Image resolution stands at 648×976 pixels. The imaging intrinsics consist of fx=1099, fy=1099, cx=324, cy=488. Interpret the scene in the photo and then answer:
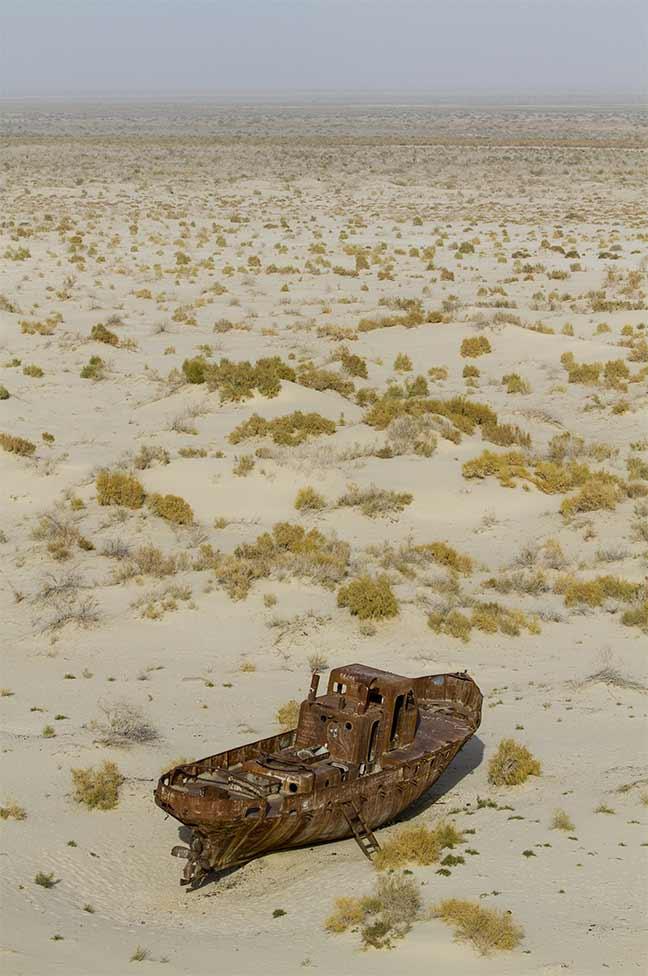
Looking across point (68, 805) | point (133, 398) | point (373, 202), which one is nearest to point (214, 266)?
point (133, 398)

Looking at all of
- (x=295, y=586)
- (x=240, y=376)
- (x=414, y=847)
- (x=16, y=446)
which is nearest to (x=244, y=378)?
(x=240, y=376)

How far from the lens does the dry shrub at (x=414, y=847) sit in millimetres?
12117

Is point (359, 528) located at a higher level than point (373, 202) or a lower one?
lower

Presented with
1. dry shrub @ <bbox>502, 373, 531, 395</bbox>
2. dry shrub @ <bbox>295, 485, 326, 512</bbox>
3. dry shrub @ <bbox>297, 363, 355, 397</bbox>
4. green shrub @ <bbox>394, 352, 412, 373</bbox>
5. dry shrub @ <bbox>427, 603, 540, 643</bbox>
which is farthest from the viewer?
green shrub @ <bbox>394, 352, 412, 373</bbox>

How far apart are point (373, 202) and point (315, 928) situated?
6809cm

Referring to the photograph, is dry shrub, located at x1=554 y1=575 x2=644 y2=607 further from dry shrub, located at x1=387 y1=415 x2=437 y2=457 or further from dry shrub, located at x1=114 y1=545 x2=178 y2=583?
dry shrub, located at x1=114 y1=545 x2=178 y2=583

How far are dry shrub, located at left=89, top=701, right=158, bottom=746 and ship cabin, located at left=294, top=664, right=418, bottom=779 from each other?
282 centimetres

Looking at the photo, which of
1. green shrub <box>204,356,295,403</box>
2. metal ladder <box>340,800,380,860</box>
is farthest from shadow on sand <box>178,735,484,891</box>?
green shrub <box>204,356,295,403</box>

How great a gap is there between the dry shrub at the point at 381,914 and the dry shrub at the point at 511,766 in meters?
3.09

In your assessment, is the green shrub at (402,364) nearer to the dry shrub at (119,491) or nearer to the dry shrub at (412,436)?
the dry shrub at (412,436)

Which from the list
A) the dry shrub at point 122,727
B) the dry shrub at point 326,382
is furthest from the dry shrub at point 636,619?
the dry shrub at point 326,382

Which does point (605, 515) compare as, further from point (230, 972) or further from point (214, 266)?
point (214, 266)

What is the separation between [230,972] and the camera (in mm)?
10211

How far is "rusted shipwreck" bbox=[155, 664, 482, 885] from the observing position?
1148cm
